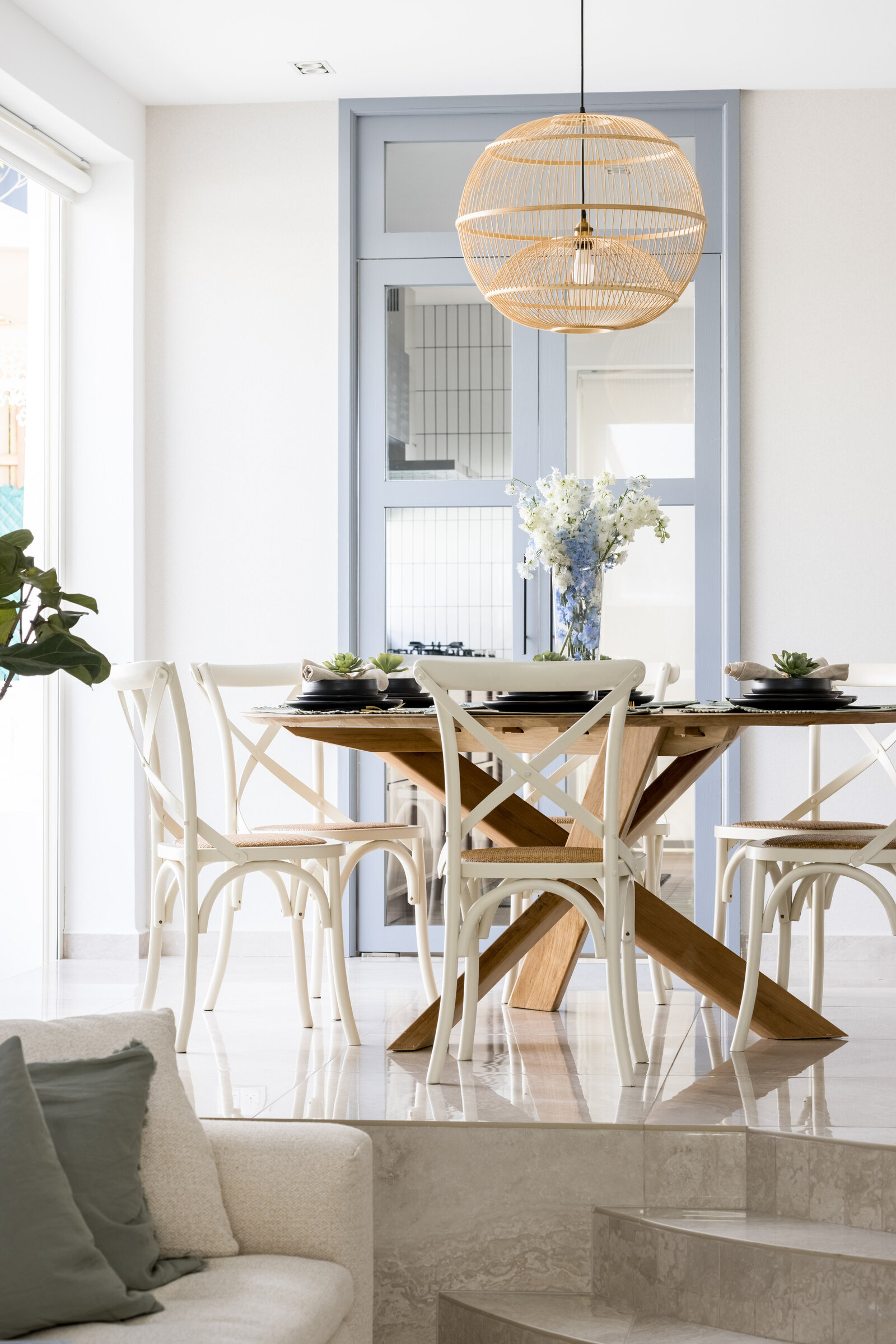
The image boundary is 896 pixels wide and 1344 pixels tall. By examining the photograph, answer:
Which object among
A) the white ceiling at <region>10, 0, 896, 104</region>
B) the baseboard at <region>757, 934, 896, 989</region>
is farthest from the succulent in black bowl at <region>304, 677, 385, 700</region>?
the white ceiling at <region>10, 0, 896, 104</region>

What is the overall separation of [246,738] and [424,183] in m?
2.47

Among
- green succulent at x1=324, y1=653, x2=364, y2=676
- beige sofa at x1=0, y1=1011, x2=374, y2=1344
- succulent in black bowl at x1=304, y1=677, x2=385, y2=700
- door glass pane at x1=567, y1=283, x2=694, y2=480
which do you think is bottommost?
beige sofa at x1=0, y1=1011, x2=374, y2=1344

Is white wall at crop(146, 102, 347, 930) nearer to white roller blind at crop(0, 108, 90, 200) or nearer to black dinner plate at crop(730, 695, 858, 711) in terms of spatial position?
white roller blind at crop(0, 108, 90, 200)

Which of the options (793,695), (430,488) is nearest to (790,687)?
(793,695)

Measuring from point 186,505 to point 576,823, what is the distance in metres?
2.46

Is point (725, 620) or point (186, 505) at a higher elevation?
point (186, 505)

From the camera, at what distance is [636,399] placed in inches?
209

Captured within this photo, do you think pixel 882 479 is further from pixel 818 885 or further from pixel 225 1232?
pixel 225 1232

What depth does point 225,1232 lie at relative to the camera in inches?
79.9

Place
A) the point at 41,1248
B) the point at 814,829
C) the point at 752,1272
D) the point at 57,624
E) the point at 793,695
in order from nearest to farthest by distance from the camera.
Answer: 1. the point at 41,1248
2. the point at 57,624
3. the point at 752,1272
4. the point at 793,695
5. the point at 814,829

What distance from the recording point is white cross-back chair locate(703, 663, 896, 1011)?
3.70 m

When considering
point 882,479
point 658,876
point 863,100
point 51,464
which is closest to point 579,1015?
point 658,876

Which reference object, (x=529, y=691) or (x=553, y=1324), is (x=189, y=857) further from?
(x=553, y=1324)

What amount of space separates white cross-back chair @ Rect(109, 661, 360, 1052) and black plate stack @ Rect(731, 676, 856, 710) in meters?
1.12
